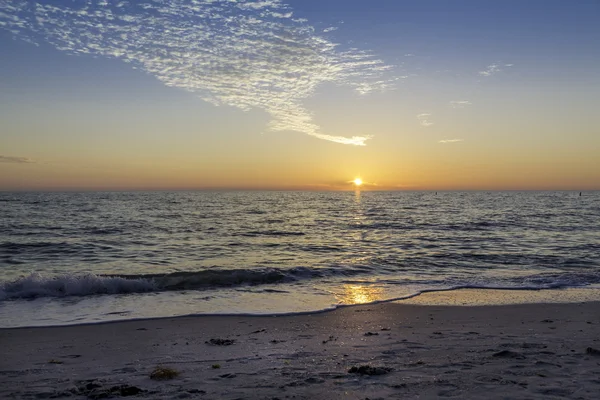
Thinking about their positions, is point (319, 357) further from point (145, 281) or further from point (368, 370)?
point (145, 281)

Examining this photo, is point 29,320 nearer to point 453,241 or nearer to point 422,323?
point 422,323

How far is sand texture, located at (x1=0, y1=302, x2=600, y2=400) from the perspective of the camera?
225 inches

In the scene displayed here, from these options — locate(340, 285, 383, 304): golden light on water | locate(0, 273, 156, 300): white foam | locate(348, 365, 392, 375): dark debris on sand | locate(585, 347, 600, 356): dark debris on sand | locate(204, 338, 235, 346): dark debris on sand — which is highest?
locate(348, 365, 392, 375): dark debris on sand

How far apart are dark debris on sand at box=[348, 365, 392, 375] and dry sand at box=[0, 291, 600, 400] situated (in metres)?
0.02

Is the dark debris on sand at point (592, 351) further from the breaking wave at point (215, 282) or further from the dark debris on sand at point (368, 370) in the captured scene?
the breaking wave at point (215, 282)

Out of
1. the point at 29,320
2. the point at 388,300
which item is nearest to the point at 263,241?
the point at 388,300

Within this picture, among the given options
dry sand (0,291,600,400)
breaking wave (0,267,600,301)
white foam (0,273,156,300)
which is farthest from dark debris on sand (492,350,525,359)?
white foam (0,273,156,300)

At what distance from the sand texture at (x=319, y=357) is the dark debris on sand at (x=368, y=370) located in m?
0.02

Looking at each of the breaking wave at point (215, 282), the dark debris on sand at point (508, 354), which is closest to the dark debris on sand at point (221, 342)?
the dark debris on sand at point (508, 354)

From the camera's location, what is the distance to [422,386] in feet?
18.9

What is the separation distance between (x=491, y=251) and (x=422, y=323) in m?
16.2

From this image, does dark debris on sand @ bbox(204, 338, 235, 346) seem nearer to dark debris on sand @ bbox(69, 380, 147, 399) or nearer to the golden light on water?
dark debris on sand @ bbox(69, 380, 147, 399)

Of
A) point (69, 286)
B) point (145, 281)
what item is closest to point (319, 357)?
point (145, 281)

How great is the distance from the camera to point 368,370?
6.32 meters
